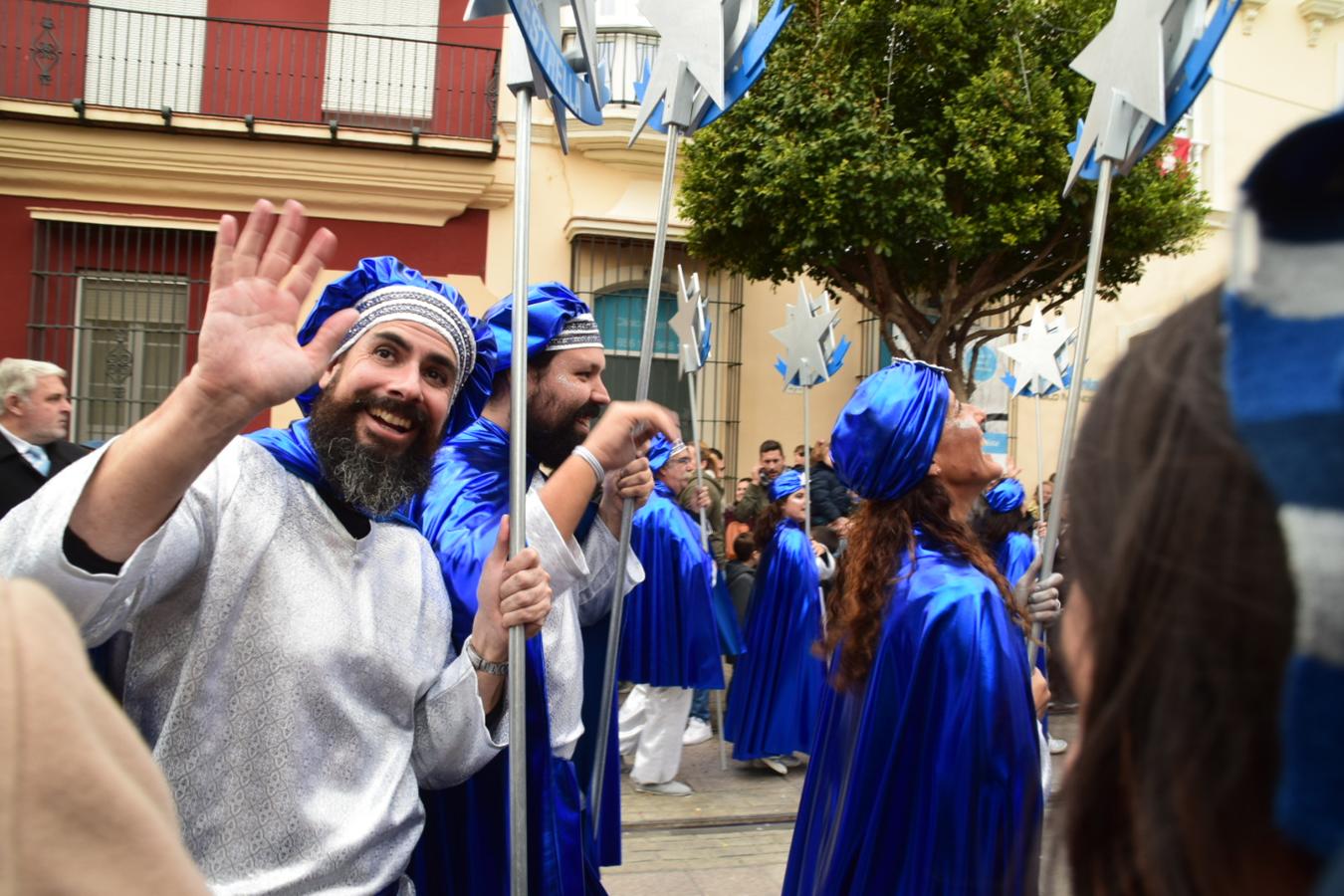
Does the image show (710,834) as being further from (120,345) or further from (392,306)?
(120,345)

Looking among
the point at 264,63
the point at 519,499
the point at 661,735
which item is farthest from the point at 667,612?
the point at 264,63

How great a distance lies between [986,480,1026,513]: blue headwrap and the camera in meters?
7.38

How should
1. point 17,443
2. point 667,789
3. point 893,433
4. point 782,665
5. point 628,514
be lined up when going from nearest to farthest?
point 893,433 < point 628,514 < point 17,443 < point 667,789 < point 782,665

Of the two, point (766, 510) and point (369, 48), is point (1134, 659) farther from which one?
point (369, 48)

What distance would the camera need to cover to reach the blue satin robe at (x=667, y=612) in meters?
6.57

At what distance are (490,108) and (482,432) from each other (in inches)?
403

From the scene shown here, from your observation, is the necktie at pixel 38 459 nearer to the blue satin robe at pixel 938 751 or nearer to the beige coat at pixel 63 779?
the blue satin robe at pixel 938 751

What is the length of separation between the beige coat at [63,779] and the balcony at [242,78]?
12034 millimetres

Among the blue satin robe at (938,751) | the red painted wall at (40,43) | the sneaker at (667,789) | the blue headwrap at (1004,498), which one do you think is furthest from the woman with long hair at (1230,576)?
the red painted wall at (40,43)

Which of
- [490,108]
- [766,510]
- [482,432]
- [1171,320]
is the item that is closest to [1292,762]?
[1171,320]

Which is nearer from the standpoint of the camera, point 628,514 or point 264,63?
point 628,514

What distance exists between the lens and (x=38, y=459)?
4914 mm

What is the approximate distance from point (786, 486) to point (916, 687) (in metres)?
5.31

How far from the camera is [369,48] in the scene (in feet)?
41.0
